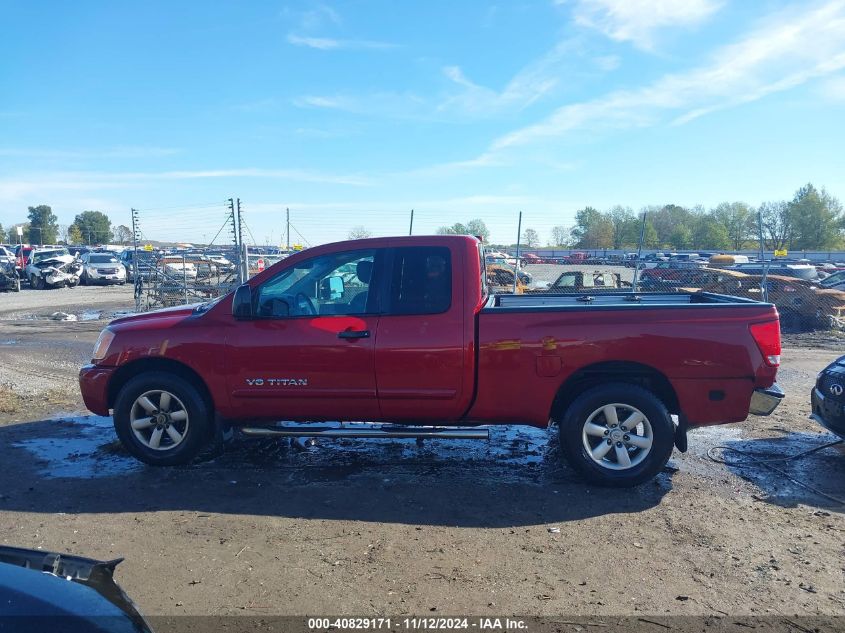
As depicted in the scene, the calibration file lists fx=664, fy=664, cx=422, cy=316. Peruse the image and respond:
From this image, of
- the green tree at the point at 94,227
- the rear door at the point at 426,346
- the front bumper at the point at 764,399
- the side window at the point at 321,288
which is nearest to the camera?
the front bumper at the point at 764,399

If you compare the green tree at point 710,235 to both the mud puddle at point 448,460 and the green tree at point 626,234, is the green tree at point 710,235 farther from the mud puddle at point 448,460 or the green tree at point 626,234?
the mud puddle at point 448,460

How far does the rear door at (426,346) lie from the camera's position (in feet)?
17.4

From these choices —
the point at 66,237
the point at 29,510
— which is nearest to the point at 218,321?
the point at 29,510

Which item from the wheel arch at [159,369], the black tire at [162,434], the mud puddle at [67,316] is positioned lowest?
the mud puddle at [67,316]

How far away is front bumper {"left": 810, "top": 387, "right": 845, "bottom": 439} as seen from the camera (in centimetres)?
566

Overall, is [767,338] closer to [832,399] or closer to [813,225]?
[832,399]

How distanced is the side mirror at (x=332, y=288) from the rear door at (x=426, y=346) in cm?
41

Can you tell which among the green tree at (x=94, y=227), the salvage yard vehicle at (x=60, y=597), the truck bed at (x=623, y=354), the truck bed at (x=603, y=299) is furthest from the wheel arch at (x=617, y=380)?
the green tree at (x=94, y=227)

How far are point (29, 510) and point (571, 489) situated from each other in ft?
13.2

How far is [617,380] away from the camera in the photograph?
538 centimetres

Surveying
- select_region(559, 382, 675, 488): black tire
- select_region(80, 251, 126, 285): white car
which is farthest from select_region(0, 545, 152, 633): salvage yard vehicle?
select_region(80, 251, 126, 285): white car

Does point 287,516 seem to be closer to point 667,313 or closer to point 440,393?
point 440,393

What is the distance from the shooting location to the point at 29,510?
15.7ft

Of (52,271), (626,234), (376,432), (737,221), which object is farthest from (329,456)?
(737,221)
